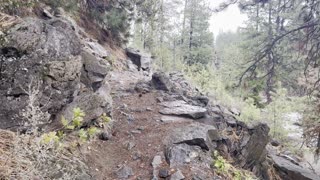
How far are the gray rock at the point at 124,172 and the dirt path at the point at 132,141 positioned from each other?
0.20 feet

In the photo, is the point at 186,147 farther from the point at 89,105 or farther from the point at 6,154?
the point at 6,154

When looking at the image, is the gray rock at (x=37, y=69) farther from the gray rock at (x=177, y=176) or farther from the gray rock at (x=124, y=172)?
the gray rock at (x=177, y=176)

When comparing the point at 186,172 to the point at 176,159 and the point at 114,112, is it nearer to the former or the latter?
the point at 176,159

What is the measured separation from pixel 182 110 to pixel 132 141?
179 centimetres

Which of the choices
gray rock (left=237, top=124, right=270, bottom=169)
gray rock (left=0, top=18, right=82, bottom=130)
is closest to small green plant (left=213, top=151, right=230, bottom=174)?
gray rock (left=237, top=124, right=270, bottom=169)

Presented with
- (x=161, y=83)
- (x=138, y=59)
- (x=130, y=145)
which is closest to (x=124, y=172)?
(x=130, y=145)

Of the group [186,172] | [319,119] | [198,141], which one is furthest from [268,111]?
[186,172]

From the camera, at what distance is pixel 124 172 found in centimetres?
428

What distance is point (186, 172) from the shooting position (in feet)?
14.3

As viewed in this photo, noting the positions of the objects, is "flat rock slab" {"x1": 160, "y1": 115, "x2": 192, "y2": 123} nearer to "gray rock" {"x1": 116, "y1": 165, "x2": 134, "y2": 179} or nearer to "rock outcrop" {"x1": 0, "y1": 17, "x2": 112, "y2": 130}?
"rock outcrop" {"x1": 0, "y1": 17, "x2": 112, "y2": 130}

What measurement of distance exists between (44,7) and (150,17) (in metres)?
7.05

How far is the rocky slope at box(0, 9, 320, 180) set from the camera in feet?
11.2

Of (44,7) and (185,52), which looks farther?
(185,52)

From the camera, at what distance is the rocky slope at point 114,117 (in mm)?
3404
